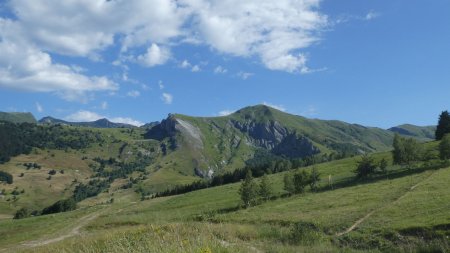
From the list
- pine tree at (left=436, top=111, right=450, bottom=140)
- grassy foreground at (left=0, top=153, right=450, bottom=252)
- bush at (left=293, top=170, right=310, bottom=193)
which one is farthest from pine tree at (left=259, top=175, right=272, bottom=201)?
pine tree at (left=436, top=111, right=450, bottom=140)

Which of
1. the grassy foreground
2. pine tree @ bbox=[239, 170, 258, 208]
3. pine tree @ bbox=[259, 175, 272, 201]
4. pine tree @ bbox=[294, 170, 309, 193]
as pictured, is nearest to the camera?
the grassy foreground

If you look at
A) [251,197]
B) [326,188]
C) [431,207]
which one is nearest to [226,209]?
[251,197]

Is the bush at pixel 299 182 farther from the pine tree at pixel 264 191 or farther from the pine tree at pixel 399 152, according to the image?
the pine tree at pixel 399 152

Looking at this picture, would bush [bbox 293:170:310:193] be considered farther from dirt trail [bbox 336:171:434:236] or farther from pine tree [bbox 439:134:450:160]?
pine tree [bbox 439:134:450:160]

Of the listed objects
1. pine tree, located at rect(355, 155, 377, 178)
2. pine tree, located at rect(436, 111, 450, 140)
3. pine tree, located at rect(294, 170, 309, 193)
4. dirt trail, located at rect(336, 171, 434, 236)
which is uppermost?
pine tree, located at rect(436, 111, 450, 140)

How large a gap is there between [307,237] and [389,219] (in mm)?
21859

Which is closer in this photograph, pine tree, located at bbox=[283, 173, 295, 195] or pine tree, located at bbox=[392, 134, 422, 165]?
pine tree, located at bbox=[283, 173, 295, 195]

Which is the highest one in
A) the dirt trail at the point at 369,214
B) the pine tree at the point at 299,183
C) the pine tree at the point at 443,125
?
the pine tree at the point at 443,125

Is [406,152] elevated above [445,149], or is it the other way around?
[445,149]

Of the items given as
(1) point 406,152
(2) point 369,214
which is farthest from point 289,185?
(2) point 369,214

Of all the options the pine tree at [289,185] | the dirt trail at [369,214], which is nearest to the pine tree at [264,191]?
the pine tree at [289,185]

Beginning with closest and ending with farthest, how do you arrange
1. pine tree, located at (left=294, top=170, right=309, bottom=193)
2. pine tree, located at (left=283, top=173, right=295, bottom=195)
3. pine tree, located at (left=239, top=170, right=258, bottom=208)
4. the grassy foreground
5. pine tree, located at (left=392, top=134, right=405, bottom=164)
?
the grassy foreground < pine tree, located at (left=239, top=170, right=258, bottom=208) < pine tree, located at (left=294, top=170, right=309, bottom=193) < pine tree, located at (left=283, top=173, right=295, bottom=195) < pine tree, located at (left=392, top=134, right=405, bottom=164)

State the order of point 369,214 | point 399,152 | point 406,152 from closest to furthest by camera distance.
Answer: point 369,214 < point 406,152 < point 399,152

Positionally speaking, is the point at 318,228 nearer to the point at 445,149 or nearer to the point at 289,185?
the point at 289,185
